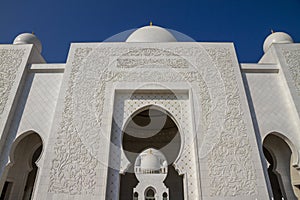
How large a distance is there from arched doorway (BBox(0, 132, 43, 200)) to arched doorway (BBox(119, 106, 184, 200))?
2288 millimetres

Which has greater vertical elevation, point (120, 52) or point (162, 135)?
point (120, 52)

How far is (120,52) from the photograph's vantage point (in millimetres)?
Answer: 4215

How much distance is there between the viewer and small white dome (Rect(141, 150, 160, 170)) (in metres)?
6.50

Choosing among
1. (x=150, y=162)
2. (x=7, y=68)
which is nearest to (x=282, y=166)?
A: (x=150, y=162)

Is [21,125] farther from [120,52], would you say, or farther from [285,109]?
[285,109]

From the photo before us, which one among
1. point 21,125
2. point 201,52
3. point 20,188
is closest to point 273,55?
point 201,52

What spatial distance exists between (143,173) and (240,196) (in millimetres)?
3849

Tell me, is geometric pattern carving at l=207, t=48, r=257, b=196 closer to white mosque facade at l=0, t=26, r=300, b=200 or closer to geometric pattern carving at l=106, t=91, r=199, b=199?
white mosque facade at l=0, t=26, r=300, b=200

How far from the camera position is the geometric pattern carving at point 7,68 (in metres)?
3.93

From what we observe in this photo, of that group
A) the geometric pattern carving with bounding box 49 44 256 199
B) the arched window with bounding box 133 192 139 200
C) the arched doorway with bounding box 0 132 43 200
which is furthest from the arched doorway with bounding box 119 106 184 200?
the arched doorway with bounding box 0 132 43 200

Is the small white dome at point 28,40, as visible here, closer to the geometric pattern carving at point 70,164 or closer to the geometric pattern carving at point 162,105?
the geometric pattern carving at point 162,105

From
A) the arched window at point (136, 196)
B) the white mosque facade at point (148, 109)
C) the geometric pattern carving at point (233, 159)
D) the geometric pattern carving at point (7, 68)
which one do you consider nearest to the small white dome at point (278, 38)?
the white mosque facade at point (148, 109)

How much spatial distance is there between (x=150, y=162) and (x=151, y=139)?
0.83m

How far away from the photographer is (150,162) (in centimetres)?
662
